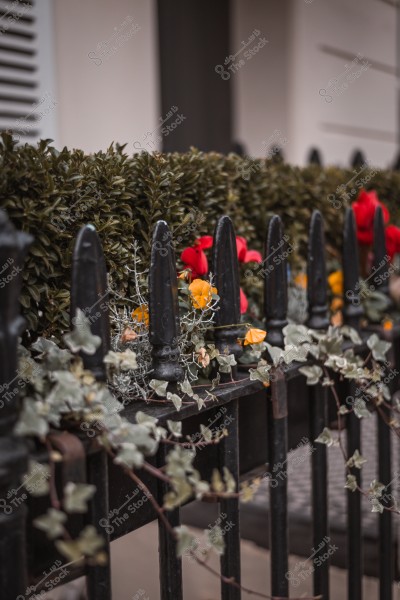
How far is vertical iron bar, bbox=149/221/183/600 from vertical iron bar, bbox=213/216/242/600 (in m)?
0.14

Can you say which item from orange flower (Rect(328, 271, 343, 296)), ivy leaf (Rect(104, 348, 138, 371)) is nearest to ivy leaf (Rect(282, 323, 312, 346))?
ivy leaf (Rect(104, 348, 138, 371))

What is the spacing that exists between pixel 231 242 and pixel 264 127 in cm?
367

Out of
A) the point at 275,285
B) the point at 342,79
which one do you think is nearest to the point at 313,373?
the point at 275,285

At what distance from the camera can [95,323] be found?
42.8 inches

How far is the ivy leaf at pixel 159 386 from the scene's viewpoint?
3.87 ft

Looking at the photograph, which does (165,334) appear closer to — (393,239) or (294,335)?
(294,335)

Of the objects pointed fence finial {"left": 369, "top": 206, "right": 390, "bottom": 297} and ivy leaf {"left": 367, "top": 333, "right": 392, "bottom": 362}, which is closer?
ivy leaf {"left": 367, "top": 333, "right": 392, "bottom": 362}

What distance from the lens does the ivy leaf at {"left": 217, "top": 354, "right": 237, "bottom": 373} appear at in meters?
1.31

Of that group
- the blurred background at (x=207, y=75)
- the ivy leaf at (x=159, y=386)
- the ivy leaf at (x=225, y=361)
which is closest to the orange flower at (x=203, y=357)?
the ivy leaf at (x=225, y=361)

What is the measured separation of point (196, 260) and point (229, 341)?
0.72 feet

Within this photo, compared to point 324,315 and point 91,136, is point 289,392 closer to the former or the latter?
point 324,315

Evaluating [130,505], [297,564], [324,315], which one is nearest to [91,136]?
[324,315]

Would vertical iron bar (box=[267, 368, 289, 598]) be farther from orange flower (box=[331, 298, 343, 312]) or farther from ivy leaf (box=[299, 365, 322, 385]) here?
orange flower (box=[331, 298, 343, 312])

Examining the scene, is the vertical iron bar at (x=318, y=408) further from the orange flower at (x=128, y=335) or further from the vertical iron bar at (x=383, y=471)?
the orange flower at (x=128, y=335)
